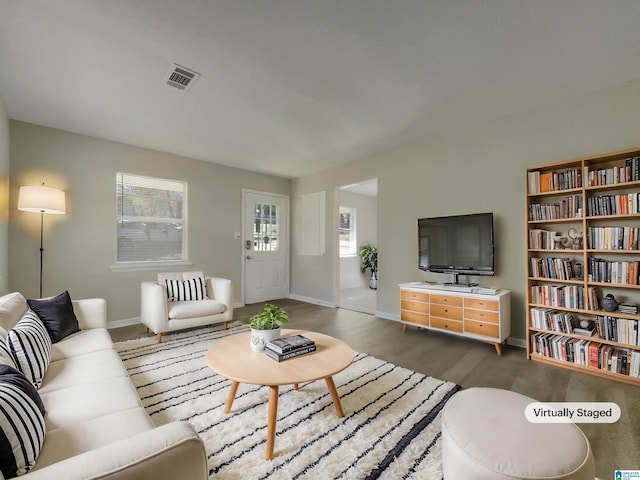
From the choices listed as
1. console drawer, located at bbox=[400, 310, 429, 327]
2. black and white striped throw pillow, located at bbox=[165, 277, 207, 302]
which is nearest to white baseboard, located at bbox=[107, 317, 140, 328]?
black and white striped throw pillow, located at bbox=[165, 277, 207, 302]

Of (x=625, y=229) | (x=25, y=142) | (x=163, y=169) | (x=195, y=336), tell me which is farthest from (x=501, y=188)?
(x=25, y=142)

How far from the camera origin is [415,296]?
3.54 m

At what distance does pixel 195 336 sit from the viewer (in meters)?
3.39

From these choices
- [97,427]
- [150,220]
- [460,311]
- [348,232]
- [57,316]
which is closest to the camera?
[97,427]

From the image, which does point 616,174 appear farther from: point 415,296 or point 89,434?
point 89,434

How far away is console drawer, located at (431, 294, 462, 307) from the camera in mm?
3191

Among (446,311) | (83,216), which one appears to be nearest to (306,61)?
(446,311)

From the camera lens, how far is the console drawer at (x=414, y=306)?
344 cm

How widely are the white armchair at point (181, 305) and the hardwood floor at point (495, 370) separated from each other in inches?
18.2

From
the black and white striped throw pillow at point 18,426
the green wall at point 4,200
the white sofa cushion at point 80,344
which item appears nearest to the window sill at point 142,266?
the green wall at point 4,200

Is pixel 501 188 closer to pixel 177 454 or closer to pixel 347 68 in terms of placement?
pixel 347 68

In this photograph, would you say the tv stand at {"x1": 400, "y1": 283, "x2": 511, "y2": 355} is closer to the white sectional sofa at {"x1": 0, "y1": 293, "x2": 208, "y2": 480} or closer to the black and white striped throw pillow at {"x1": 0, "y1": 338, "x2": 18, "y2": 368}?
the white sectional sofa at {"x1": 0, "y1": 293, "x2": 208, "y2": 480}

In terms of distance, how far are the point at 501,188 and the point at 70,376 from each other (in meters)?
3.98

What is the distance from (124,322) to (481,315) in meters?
Answer: 4.39
